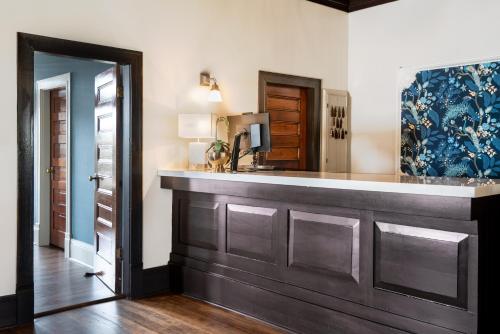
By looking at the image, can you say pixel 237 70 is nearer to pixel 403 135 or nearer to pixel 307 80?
pixel 307 80

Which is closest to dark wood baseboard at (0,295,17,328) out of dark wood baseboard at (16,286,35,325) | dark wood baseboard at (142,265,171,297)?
dark wood baseboard at (16,286,35,325)

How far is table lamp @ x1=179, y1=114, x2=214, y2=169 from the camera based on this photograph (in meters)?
4.61

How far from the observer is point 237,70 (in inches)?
204

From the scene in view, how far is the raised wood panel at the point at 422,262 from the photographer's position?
9.15 ft

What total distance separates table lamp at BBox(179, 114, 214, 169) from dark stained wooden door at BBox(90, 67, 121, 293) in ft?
1.87

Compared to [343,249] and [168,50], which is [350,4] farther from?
[343,249]

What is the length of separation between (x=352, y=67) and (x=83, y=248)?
3.83 metres

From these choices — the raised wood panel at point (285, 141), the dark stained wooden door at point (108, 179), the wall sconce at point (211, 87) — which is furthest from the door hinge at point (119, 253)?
the raised wood panel at point (285, 141)

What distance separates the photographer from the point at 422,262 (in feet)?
9.59

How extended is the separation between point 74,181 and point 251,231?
2864mm

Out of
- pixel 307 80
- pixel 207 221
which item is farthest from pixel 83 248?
pixel 307 80

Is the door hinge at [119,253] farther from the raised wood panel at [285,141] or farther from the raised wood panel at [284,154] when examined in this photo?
the raised wood panel at [285,141]

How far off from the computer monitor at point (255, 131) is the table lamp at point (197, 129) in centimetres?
30

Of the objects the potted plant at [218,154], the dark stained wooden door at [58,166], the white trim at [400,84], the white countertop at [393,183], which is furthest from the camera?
the dark stained wooden door at [58,166]
